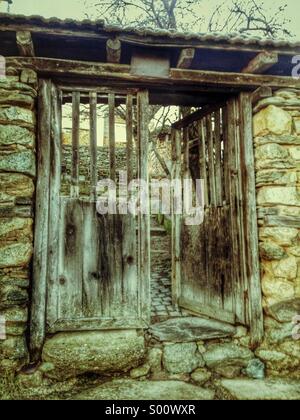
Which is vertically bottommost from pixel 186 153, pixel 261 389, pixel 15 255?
pixel 261 389

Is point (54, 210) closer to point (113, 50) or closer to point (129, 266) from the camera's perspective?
point (129, 266)

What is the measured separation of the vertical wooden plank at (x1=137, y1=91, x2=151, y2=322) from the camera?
319 centimetres

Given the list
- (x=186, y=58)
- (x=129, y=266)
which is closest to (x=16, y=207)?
(x=129, y=266)

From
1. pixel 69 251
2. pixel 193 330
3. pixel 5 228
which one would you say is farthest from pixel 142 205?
pixel 193 330

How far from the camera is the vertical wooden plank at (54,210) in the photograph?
305 cm

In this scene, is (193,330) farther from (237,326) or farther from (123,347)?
(123,347)

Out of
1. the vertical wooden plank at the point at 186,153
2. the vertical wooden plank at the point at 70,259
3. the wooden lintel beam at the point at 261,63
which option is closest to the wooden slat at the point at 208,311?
the vertical wooden plank at the point at 70,259

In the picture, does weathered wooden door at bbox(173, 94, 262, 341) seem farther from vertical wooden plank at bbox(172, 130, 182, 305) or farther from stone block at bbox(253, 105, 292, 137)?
stone block at bbox(253, 105, 292, 137)

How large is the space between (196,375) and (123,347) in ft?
2.69

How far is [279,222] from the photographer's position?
3242mm

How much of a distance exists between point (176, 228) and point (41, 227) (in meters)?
2.29

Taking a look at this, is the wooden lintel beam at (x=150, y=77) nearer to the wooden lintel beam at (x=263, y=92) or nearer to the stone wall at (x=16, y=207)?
the wooden lintel beam at (x=263, y=92)

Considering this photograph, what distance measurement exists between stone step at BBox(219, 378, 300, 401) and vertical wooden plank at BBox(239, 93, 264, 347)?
399 mm

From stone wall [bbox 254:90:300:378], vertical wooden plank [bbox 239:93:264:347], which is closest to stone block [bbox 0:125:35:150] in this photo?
vertical wooden plank [bbox 239:93:264:347]
